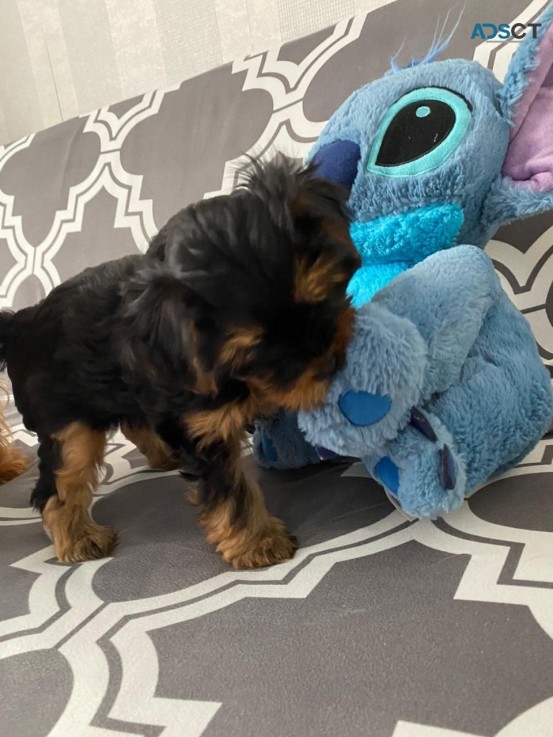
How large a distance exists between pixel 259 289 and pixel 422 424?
34cm

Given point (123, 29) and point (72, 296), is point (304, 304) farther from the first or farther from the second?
point (123, 29)

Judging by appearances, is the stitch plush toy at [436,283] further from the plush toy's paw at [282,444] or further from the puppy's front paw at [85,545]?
the puppy's front paw at [85,545]

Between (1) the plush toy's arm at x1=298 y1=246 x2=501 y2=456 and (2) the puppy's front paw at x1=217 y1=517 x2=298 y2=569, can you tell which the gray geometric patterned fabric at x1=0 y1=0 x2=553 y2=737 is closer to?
(2) the puppy's front paw at x1=217 y1=517 x2=298 y2=569

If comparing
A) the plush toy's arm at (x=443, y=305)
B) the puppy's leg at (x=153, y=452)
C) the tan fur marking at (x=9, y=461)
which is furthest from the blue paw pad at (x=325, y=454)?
the tan fur marking at (x=9, y=461)

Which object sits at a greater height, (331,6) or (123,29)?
(123,29)

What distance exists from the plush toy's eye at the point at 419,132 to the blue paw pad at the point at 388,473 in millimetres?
464

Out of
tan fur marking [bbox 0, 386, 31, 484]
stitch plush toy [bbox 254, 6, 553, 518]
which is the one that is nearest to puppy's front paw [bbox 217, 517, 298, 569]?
stitch plush toy [bbox 254, 6, 553, 518]

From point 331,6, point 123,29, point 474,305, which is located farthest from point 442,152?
point 123,29

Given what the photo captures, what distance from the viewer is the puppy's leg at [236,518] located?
1.00 metres

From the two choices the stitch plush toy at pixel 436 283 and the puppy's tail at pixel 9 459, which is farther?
the puppy's tail at pixel 9 459

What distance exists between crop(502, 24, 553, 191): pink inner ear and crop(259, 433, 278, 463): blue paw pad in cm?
62

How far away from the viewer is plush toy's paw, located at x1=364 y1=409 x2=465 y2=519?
92cm

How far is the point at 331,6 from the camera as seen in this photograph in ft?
6.37

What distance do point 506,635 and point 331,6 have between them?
5.97ft
